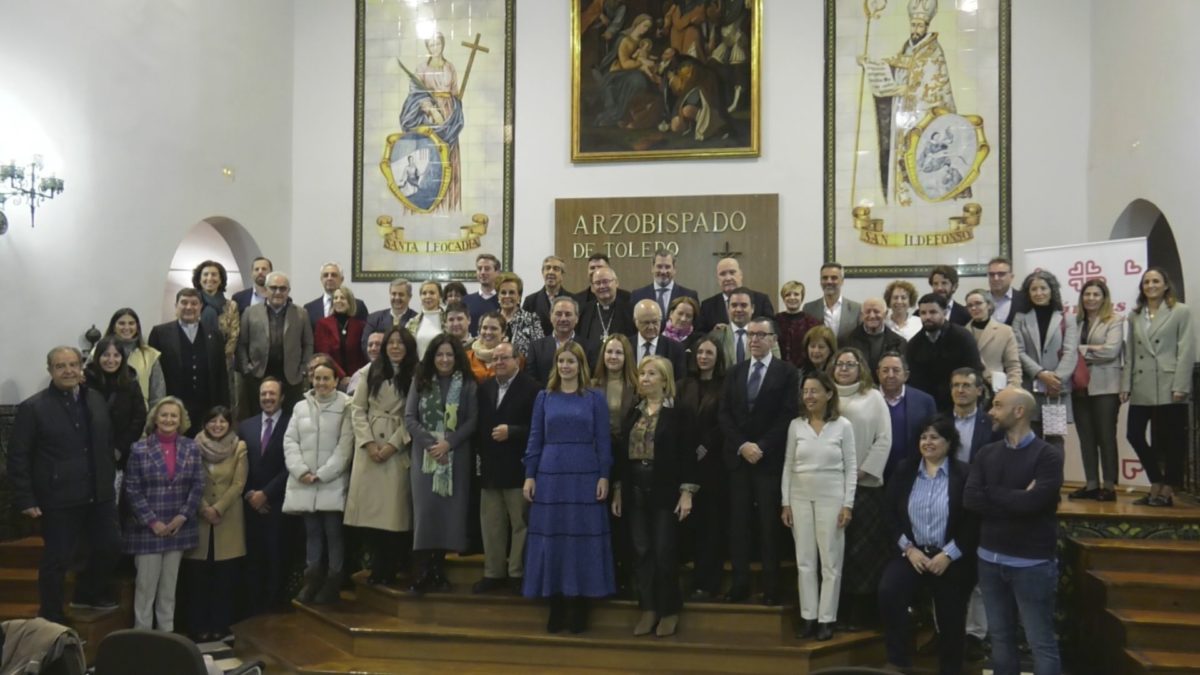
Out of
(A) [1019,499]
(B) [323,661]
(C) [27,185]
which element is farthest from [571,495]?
(C) [27,185]

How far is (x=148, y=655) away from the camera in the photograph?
3.26 metres

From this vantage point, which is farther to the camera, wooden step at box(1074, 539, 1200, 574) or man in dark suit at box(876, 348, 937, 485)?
wooden step at box(1074, 539, 1200, 574)

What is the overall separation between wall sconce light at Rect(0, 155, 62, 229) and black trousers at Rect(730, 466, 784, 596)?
5141 mm

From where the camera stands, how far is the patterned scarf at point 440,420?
20.1 feet

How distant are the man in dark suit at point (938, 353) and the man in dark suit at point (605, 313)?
5.81ft

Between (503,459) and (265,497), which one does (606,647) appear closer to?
(503,459)

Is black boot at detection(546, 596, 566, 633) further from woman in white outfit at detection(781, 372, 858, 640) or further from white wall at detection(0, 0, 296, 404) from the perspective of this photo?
white wall at detection(0, 0, 296, 404)

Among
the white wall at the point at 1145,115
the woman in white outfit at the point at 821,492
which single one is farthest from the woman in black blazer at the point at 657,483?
the white wall at the point at 1145,115

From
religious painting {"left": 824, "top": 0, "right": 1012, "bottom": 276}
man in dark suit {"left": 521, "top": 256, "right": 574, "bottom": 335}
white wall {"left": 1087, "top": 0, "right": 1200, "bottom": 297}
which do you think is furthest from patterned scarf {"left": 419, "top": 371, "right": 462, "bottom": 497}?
white wall {"left": 1087, "top": 0, "right": 1200, "bottom": 297}

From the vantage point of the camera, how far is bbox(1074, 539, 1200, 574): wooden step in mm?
6004

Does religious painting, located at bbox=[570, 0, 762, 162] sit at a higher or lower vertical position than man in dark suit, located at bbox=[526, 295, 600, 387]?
higher

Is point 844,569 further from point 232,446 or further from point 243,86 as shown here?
point 243,86

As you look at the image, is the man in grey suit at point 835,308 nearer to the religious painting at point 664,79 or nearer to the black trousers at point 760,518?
the black trousers at point 760,518

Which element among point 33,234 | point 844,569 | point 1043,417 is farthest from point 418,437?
point 1043,417
